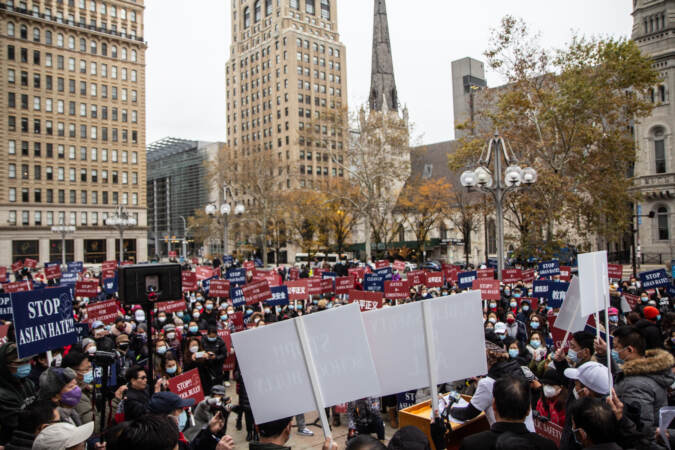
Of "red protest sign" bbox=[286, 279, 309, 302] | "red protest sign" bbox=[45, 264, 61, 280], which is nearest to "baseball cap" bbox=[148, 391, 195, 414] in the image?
"red protest sign" bbox=[286, 279, 309, 302]

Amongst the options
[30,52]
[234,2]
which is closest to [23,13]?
[30,52]

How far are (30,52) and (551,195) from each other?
6816 centimetres

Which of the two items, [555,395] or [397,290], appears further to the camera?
[397,290]

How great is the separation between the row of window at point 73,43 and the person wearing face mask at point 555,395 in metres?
77.5

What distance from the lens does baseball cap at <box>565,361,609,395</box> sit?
3971 millimetres

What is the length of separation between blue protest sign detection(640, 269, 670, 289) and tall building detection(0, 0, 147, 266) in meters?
68.1

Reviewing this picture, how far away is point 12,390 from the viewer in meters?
5.04

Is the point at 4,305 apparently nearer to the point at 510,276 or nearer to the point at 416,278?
the point at 416,278

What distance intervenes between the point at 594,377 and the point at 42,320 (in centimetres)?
627

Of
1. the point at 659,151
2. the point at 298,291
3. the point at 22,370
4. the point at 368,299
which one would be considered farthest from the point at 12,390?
the point at 659,151

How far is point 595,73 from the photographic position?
76.9ft

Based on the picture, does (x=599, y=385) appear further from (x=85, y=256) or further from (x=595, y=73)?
(x=85, y=256)

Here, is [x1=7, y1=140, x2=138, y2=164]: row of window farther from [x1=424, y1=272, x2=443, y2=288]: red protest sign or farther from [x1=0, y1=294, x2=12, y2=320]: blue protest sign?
[x1=424, y1=272, x2=443, y2=288]: red protest sign

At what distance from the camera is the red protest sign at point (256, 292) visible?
1308 cm
